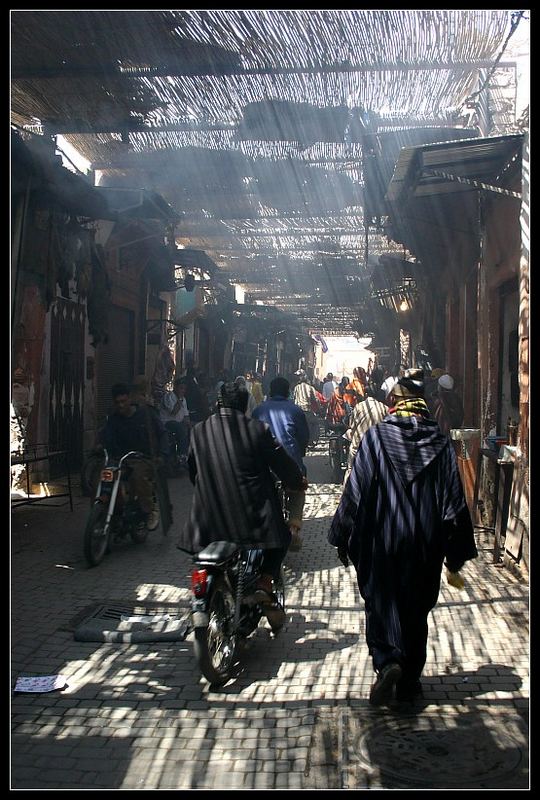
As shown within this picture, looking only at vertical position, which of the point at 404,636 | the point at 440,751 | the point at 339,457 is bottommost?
the point at 440,751

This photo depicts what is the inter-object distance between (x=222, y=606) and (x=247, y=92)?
21.5 feet

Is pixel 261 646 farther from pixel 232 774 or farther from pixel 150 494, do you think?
pixel 150 494

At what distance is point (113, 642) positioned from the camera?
541 cm

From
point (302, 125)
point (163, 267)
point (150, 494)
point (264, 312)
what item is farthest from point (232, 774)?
point (264, 312)

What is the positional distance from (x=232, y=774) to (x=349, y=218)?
13.3 metres

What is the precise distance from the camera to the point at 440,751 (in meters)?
3.81

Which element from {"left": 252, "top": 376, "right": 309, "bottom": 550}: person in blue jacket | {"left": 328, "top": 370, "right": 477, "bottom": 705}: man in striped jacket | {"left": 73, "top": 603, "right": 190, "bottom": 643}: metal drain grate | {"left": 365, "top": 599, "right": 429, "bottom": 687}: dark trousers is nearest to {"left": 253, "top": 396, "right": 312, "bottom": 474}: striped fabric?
{"left": 252, "top": 376, "right": 309, "bottom": 550}: person in blue jacket

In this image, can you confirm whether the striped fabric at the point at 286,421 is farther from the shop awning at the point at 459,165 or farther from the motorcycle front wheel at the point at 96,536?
the shop awning at the point at 459,165

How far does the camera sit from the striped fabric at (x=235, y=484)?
5.01m

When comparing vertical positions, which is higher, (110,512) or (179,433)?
(179,433)

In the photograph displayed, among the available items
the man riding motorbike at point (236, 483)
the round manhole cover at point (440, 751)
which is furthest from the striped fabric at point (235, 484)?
the round manhole cover at point (440, 751)

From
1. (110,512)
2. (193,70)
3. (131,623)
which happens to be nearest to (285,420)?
→ (110,512)

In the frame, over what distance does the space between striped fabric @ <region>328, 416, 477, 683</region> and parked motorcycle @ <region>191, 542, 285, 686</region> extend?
0.77 metres

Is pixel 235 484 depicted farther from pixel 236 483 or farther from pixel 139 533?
pixel 139 533
